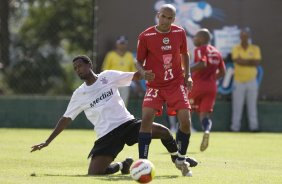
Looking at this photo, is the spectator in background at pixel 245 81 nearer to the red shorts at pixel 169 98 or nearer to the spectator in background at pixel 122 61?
the spectator in background at pixel 122 61

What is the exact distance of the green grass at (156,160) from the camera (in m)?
10.0

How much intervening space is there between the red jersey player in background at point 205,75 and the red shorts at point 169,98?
5180mm

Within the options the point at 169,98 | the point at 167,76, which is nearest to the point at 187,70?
the point at 167,76

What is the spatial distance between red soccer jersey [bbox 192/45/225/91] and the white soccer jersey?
16.9 feet

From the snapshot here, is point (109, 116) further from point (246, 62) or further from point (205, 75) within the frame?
point (246, 62)

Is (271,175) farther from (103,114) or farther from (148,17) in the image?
(148,17)

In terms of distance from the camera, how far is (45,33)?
23.5 m

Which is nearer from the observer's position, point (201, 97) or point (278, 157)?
point (278, 157)

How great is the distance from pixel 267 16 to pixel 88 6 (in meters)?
5.17

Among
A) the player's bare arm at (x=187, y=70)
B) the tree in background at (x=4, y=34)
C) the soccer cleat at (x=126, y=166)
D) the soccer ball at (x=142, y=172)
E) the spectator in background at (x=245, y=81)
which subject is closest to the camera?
the soccer ball at (x=142, y=172)

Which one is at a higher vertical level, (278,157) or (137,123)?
(137,123)

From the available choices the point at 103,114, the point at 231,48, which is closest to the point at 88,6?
the point at 231,48

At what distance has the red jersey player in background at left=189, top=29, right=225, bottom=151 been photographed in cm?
1611

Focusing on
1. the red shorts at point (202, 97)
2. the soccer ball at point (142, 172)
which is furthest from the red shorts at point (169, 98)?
the red shorts at point (202, 97)
